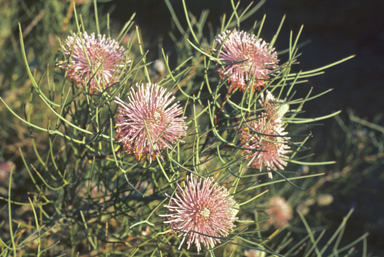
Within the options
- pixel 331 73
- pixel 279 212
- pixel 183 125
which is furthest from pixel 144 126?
pixel 331 73

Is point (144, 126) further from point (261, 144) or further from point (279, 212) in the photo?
point (279, 212)

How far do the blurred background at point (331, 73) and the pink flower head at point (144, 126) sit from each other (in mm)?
387

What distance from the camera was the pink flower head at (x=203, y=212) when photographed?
201 mm

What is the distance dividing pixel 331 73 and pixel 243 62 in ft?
3.29

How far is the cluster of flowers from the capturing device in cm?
20

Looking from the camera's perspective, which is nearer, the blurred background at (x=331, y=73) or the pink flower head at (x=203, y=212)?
the pink flower head at (x=203, y=212)

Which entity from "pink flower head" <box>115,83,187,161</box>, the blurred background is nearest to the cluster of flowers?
"pink flower head" <box>115,83,187,161</box>

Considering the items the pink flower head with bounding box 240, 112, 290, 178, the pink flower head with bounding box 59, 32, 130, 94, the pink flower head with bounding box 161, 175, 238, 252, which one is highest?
the pink flower head with bounding box 59, 32, 130, 94

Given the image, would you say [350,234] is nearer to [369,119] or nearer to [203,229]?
[369,119]

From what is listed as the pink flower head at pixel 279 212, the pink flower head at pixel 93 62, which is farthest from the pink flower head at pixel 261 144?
the pink flower head at pixel 279 212

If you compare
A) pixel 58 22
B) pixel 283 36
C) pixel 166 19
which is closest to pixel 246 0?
pixel 283 36

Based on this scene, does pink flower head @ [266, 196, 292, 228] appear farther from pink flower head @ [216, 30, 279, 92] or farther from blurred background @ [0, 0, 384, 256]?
pink flower head @ [216, 30, 279, 92]

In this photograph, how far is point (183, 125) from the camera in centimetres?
21

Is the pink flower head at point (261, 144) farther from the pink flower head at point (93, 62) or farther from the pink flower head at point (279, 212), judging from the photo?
the pink flower head at point (279, 212)
